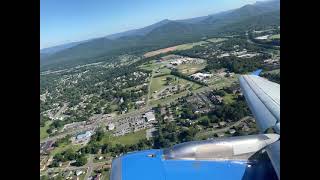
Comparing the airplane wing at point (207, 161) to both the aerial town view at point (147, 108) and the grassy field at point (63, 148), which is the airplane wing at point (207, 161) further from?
the grassy field at point (63, 148)

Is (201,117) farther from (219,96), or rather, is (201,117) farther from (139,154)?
(139,154)

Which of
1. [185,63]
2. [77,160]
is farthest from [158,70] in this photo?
[77,160]

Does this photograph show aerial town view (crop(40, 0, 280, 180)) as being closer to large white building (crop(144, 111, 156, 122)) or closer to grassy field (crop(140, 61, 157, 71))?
large white building (crop(144, 111, 156, 122))

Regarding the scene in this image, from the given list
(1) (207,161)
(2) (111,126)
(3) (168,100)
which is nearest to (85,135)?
(2) (111,126)

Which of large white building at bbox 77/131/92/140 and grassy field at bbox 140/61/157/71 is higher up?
grassy field at bbox 140/61/157/71

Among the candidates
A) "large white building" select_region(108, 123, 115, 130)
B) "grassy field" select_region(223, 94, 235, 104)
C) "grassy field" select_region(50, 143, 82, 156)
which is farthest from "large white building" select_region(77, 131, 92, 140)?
"grassy field" select_region(223, 94, 235, 104)

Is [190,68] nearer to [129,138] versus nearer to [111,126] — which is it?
[111,126]
